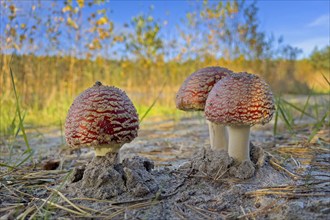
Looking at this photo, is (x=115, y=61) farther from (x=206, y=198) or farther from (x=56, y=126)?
(x=206, y=198)

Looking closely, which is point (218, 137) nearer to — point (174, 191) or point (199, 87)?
point (199, 87)

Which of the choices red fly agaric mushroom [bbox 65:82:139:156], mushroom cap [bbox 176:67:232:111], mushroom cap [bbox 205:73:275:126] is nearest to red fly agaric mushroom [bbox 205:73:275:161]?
mushroom cap [bbox 205:73:275:126]

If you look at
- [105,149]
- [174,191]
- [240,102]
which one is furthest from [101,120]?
[240,102]

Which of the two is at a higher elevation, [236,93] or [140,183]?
[236,93]

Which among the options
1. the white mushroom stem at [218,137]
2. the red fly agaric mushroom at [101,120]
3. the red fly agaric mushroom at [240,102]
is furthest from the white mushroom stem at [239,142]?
the red fly agaric mushroom at [101,120]

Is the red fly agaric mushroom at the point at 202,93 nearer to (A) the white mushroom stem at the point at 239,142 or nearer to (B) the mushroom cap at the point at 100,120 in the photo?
(A) the white mushroom stem at the point at 239,142

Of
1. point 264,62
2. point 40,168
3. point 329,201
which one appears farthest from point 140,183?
point 264,62
